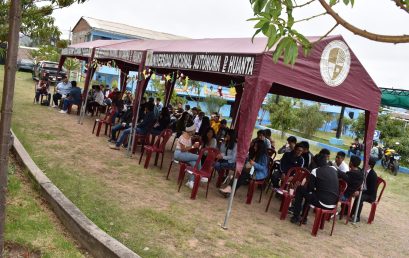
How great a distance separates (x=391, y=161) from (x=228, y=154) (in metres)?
12.3

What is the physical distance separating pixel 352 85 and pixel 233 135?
259 cm

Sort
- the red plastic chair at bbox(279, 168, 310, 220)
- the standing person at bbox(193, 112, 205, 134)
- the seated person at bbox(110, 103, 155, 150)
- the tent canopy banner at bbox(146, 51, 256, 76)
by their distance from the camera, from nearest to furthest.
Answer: the tent canopy banner at bbox(146, 51, 256, 76)
the red plastic chair at bbox(279, 168, 310, 220)
the seated person at bbox(110, 103, 155, 150)
the standing person at bbox(193, 112, 205, 134)

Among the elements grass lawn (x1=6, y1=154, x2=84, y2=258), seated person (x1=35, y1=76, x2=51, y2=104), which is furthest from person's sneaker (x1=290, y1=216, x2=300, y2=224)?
seated person (x1=35, y1=76, x2=51, y2=104)

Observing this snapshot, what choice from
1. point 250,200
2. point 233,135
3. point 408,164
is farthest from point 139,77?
point 408,164

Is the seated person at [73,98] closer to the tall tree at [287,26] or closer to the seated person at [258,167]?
the seated person at [258,167]

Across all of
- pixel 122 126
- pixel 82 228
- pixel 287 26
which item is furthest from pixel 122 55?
pixel 287 26

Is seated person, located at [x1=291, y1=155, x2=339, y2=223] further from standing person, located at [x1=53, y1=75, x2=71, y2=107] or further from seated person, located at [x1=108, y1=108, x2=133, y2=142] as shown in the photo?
standing person, located at [x1=53, y1=75, x2=71, y2=107]

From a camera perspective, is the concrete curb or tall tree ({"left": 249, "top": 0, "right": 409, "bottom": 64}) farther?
the concrete curb

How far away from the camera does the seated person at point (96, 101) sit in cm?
1508

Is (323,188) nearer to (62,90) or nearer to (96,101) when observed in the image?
(96,101)

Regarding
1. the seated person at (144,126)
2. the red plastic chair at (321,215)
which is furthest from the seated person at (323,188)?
the seated person at (144,126)

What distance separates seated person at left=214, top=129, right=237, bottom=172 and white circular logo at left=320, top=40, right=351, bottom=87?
2462 millimetres

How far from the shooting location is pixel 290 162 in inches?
313

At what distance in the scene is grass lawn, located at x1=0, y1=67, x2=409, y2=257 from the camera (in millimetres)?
4992
